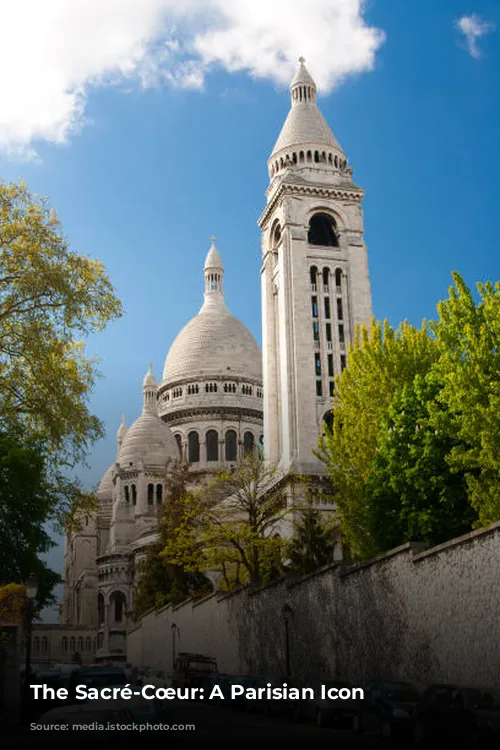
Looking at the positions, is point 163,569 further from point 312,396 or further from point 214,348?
point 214,348

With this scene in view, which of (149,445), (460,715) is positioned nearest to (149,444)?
(149,445)

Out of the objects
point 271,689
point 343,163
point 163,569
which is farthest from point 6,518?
point 343,163

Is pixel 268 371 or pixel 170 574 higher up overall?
pixel 268 371

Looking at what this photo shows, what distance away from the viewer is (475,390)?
1035 inches

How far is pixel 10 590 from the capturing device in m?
37.2

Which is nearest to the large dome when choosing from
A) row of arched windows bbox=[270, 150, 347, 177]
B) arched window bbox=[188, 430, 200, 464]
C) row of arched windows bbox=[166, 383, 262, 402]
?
row of arched windows bbox=[166, 383, 262, 402]

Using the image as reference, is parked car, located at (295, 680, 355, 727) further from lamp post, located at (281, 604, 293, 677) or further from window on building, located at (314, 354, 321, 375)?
window on building, located at (314, 354, 321, 375)

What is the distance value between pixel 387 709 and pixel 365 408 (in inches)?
815

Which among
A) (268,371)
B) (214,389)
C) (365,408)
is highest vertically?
(214,389)

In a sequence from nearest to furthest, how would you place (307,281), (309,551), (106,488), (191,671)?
(191,671), (309,551), (307,281), (106,488)

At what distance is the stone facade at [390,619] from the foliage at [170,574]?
13542mm

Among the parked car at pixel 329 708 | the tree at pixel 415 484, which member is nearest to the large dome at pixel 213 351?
the tree at pixel 415 484

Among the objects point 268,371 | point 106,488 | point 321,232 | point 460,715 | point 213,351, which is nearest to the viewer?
point 460,715

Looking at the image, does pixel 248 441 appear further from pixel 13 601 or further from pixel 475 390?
pixel 475 390
